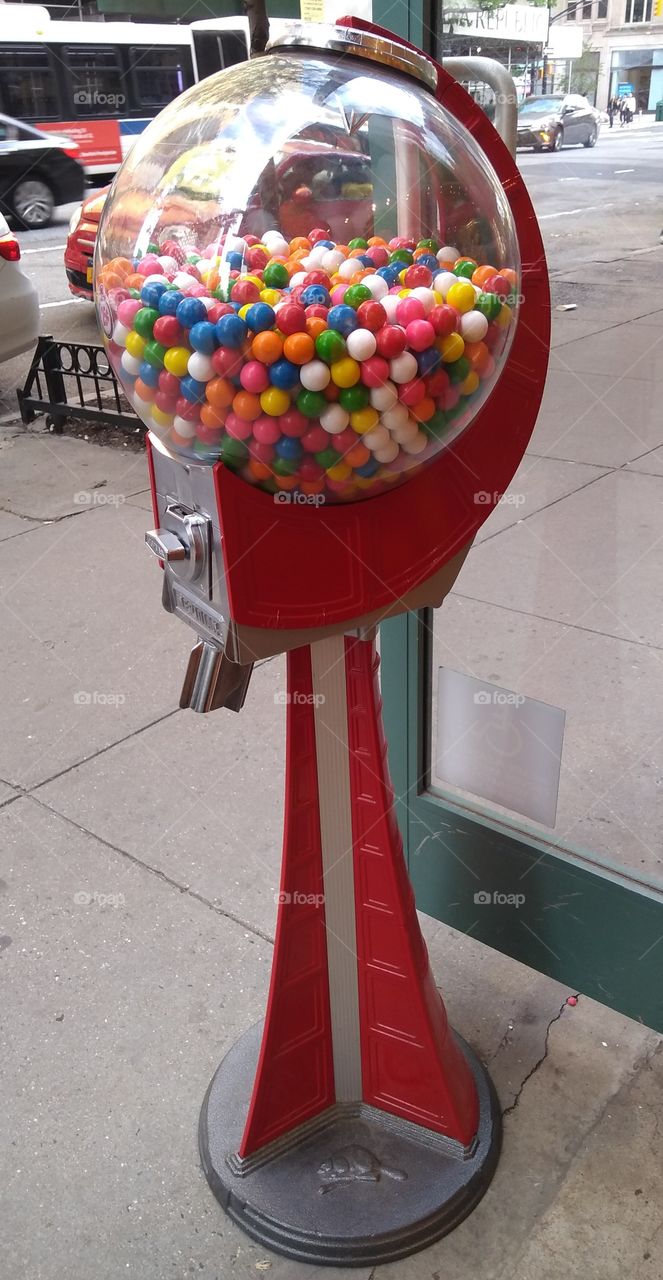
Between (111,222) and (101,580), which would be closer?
(111,222)

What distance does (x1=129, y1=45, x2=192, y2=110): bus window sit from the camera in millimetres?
15133

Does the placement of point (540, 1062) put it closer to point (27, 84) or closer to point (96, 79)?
point (27, 84)

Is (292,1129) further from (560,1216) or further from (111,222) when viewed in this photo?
(111,222)

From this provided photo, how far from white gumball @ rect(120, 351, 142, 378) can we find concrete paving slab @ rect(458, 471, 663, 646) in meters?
1.37

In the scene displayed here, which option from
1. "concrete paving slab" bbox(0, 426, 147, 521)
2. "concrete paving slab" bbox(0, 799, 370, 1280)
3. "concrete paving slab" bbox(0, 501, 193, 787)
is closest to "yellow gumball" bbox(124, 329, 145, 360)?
"concrete paving slab" bbox(0, 799, 370, 1280)

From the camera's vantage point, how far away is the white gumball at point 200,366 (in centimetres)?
125

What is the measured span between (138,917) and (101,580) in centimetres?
214

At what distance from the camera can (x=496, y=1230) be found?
185cm

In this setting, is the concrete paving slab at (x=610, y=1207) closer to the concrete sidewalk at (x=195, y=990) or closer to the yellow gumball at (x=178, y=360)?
the concrete sidewalk at (x=195, y=990)

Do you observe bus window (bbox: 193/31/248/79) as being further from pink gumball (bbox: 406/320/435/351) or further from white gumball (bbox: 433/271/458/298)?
pink gumball (bbox: 406/320/435/351)

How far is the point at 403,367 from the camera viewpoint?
1.27 m

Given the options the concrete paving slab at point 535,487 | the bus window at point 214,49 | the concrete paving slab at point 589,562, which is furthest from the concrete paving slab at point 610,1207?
the bus window at point 214,49

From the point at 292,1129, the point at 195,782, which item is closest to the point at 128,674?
the point at 195,782

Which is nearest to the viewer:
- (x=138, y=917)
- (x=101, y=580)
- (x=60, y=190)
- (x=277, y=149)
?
(x=277, y=149)
